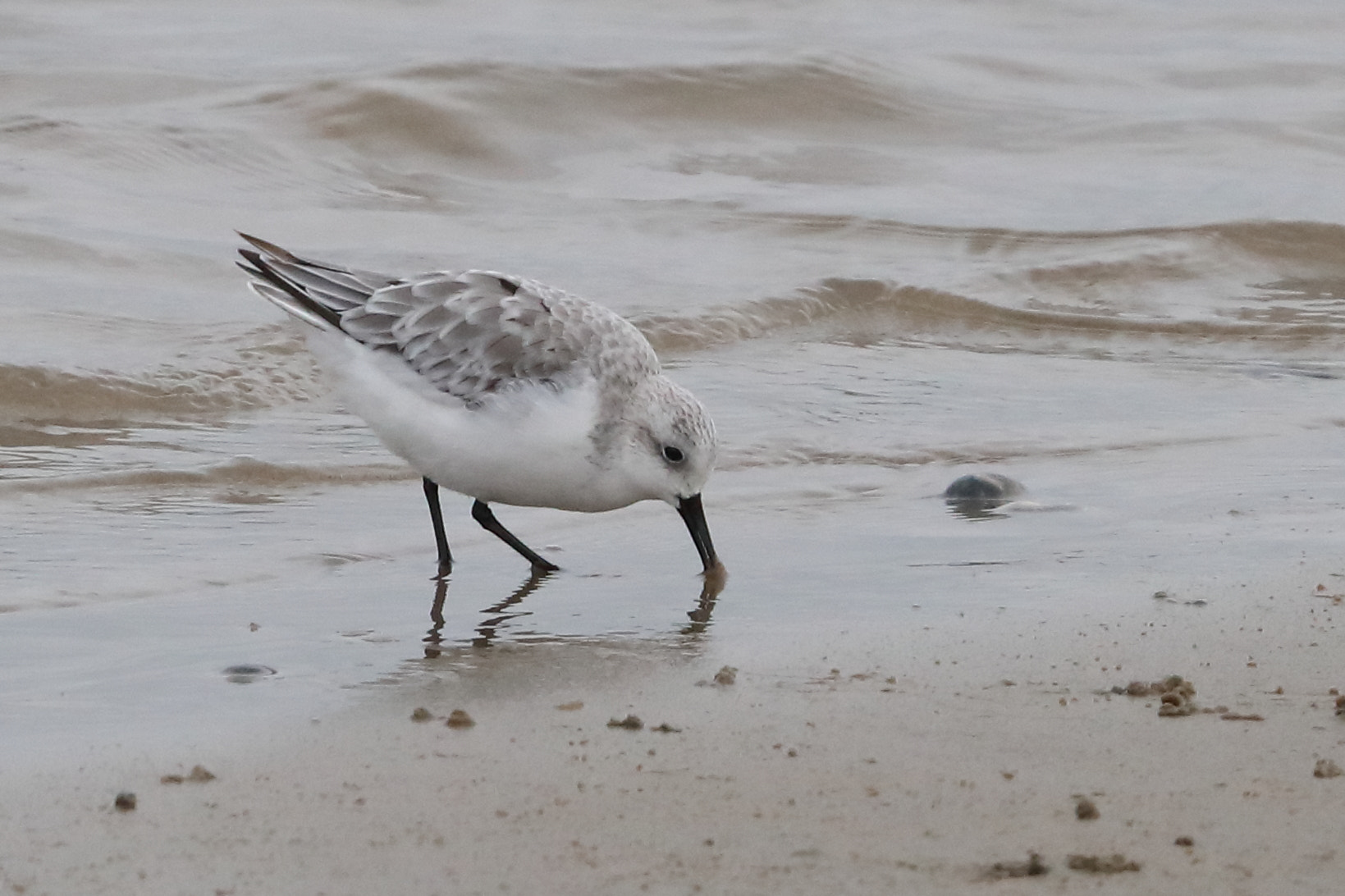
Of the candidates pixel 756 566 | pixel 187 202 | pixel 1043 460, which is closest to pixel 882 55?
pixel 187 202

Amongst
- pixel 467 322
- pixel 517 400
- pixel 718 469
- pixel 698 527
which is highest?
pixel 467 322

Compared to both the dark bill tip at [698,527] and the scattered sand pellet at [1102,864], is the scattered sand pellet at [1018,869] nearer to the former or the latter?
the scattered sand pellet at [1102,864]

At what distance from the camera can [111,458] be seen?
7.35 metres

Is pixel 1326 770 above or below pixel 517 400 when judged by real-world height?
below

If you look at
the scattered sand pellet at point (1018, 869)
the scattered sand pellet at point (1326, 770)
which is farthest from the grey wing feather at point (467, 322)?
the scattered sand pellet at point (1018, 869)

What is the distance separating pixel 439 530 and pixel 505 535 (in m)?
0.20

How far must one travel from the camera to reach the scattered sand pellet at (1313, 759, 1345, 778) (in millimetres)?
3521

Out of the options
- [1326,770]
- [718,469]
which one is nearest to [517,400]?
[718,469]

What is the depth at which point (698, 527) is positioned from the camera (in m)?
5.69

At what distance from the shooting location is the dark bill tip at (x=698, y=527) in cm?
566

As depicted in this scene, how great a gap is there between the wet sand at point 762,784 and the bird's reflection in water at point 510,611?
0.29 meters

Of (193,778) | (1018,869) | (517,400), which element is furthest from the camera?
(517,400)

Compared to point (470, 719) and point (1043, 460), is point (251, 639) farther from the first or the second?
point (1043, 460)

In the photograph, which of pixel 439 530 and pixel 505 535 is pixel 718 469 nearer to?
pixel 505 535
